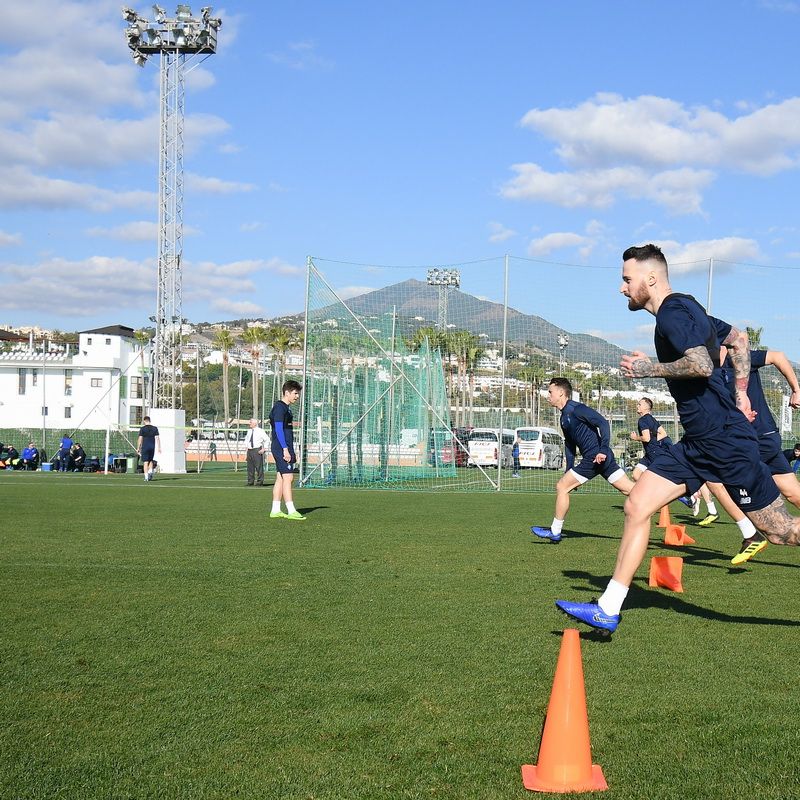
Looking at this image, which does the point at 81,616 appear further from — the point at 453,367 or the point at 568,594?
the point at 453,367

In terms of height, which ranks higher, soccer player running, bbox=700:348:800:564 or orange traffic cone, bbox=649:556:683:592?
soccer player running, bbox=700:348:800:564

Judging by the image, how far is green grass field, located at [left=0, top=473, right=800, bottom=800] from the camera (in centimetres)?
348

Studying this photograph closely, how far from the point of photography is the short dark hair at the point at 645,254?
5977mm

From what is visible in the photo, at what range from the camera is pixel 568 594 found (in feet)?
24.4

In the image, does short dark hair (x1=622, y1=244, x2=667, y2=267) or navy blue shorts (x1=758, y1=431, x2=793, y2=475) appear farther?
navy blue shorts (x1=758, y1=431, x2=793, y2=475)

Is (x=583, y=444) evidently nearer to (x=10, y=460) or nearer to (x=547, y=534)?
(x=547, y=534)

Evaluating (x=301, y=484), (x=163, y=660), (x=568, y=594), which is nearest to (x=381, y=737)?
(x=163, y=660)

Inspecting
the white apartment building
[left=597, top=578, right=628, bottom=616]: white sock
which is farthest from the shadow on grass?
the white apartment building

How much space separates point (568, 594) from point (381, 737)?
384cm

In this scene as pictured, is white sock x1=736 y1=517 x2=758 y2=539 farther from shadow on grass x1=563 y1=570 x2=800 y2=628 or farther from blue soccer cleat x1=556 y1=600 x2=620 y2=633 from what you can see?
blue soccer cleat x1=556 y1=600 x2=620 y2=633

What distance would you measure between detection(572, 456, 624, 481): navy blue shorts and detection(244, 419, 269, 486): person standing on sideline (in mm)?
14846

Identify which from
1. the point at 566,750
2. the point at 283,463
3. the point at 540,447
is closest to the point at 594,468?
the point at 283,463

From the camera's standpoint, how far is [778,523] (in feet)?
19.6

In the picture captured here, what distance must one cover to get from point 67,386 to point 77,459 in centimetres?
3782
